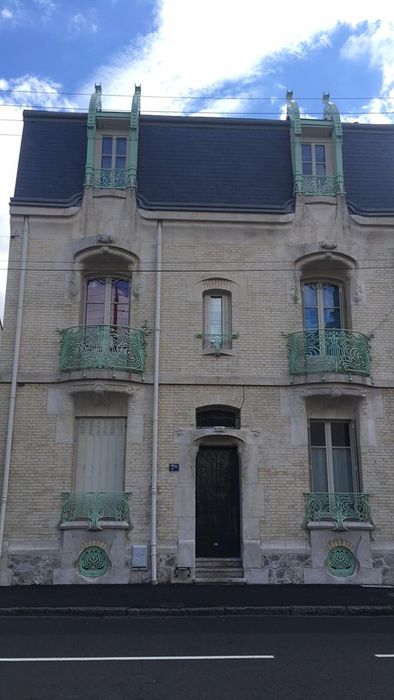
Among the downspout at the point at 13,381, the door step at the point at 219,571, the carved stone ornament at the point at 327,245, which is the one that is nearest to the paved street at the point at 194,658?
the door step at the point at 219,571

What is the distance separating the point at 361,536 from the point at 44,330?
8202 mm

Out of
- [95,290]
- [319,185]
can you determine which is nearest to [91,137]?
[95,290]

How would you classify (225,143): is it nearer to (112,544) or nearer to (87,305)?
(87,305)

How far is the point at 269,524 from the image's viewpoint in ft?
43.1

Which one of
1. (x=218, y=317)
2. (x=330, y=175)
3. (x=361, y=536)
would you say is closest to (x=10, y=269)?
A: (x=218, y=317)

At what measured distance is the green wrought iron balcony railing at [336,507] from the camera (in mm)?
13164

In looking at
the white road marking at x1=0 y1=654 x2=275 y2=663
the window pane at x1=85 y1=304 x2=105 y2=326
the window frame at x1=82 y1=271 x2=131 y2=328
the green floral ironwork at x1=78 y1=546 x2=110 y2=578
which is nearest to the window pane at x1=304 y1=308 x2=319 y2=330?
the window frame at x1=82 y1=271 x2=131 y2=328

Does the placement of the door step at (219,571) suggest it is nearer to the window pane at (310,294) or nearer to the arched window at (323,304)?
Result: the arched window at (323,304)

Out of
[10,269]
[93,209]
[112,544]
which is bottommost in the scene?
[112,544]

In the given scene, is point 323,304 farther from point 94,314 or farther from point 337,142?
point 94,314

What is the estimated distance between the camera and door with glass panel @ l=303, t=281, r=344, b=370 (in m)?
13.7

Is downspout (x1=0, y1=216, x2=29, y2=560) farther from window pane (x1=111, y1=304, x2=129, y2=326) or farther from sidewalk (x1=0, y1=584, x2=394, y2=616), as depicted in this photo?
window pane (x1=111, y1=304, x2=129, y2=326)

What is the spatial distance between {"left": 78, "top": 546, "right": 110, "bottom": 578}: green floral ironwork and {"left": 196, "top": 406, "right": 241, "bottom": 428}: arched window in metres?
3.47

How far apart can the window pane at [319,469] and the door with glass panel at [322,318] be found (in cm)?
204
